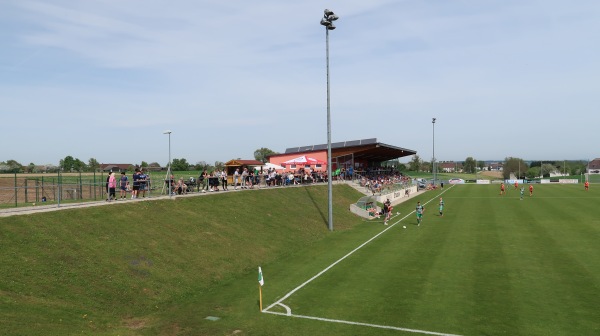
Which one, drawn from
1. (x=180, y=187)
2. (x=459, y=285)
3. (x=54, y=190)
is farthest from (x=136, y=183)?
(x=459, y=285)

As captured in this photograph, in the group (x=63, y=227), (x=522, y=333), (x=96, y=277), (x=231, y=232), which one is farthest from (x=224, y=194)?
(x=522, y=333)

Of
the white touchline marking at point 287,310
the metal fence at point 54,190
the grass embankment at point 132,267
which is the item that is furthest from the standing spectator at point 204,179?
the white touchline marking at point 287,310

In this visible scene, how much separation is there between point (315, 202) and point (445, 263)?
56.0 feet

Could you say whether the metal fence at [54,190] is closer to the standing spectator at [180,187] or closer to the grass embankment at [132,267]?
the standing spectator at [180,187]

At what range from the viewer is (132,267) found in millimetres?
15062

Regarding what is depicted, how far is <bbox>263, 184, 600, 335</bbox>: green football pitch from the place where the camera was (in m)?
11.7

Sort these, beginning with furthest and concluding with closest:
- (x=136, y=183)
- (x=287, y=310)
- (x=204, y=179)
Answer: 1. (x=204, y=179)
2. (x=136, y=183)
3. (x=287, y=310)

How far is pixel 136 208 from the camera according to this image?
2028 cm

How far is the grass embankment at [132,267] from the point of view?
11.4 m

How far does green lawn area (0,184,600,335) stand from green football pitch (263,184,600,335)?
0.22 feet

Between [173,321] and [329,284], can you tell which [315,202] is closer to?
[329,284]

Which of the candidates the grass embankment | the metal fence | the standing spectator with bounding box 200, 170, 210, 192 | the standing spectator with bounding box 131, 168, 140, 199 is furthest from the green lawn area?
the standing spectator with bounding box 200, 170, 210, 192

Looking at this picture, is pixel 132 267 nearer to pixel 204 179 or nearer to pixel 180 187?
pixel 180 187

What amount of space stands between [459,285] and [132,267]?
11.8m
